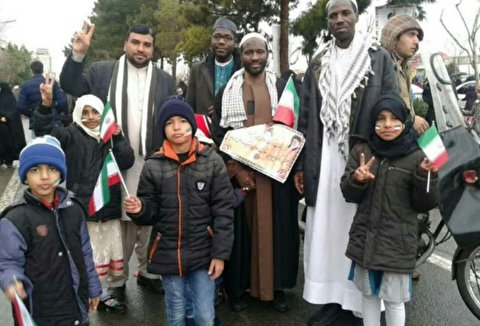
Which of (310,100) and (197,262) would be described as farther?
(310,100)

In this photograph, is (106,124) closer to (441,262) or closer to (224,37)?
(224,37)

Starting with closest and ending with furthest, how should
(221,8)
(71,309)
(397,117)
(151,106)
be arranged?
1. (71,309)
2. (397,117)
3. (151,106)
4. (221,8)

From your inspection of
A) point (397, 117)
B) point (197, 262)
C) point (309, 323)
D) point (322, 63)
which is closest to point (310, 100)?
point (322, 63)

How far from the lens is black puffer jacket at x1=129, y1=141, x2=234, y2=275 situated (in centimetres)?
280

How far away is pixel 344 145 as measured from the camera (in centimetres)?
322

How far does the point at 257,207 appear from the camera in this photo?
355cm

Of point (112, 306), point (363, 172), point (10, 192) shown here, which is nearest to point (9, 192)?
point (10, 192)

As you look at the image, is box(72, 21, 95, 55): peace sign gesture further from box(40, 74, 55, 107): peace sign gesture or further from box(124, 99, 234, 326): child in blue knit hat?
box(124, 99, 234, 326): child in blue knit hat

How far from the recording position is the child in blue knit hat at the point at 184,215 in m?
2.81

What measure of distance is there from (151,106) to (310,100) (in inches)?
48.1

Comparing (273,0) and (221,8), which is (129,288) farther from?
(221,8)

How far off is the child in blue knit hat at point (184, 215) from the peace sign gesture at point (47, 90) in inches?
28.5

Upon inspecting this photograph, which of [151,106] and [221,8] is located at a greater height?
[221,8]

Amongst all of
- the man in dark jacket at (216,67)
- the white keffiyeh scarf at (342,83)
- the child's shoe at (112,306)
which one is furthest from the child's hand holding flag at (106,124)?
the white keffiyeh scarf at (342,83)
